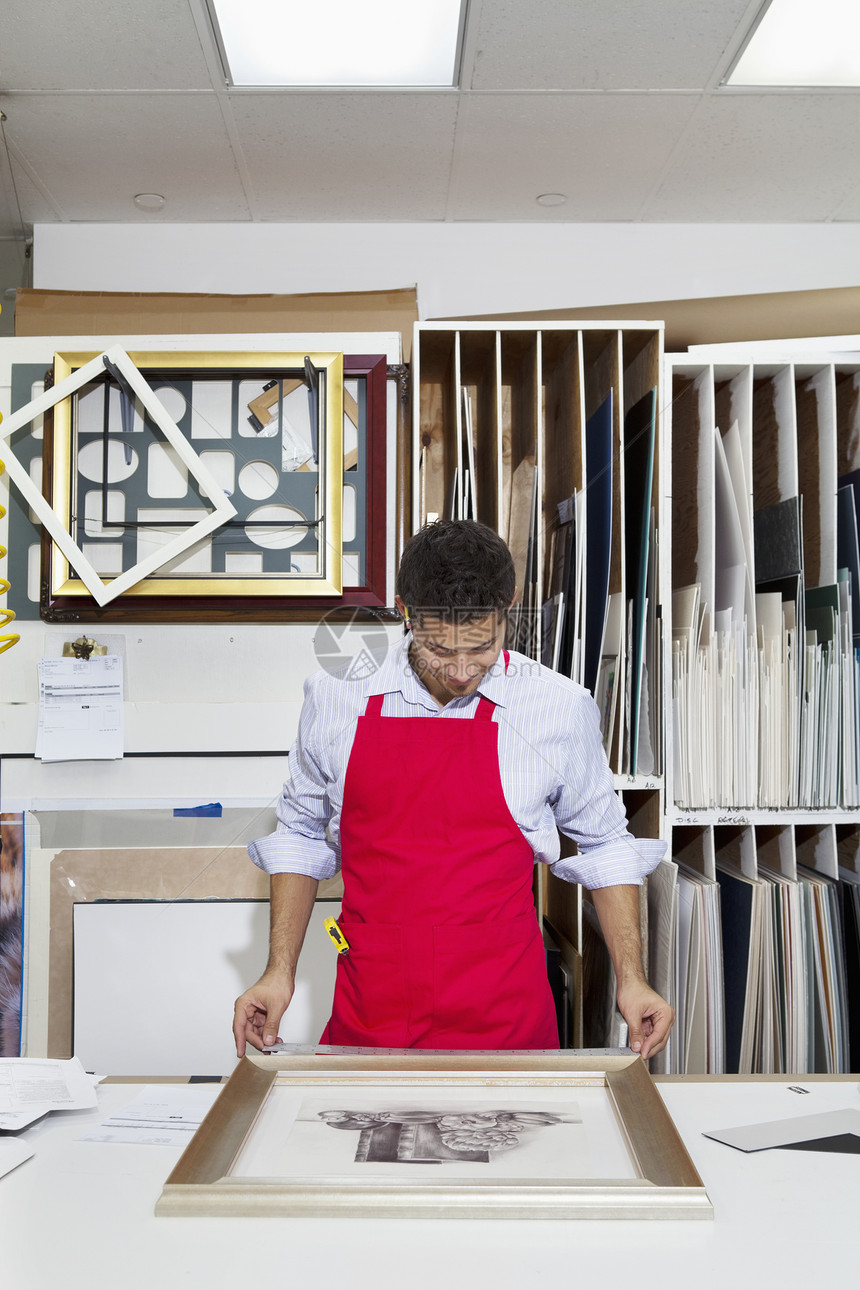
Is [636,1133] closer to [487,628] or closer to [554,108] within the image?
[487,628]

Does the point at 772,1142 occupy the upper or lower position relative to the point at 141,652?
lower

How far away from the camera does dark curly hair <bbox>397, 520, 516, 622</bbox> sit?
126 cm

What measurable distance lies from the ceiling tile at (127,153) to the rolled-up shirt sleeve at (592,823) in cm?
171

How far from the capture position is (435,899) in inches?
53.1

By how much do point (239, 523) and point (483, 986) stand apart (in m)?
1.16

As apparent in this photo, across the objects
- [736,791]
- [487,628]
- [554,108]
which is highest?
[554,108]

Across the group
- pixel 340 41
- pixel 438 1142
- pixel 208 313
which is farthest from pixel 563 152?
pixel 438 1142

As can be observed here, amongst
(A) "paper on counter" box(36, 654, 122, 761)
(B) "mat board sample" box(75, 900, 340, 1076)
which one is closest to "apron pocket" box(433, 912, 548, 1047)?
(B) "mat board sample" box(75, 900, 340, 1076)

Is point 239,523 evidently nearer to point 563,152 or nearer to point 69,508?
point 69,508

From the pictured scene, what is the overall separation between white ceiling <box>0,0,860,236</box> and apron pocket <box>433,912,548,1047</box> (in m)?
1.74

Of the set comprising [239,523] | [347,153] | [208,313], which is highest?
[347,153]

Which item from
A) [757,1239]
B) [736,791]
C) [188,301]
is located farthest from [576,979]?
[188,301]

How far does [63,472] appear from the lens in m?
2.03

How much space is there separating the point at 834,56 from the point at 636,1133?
217 cm
